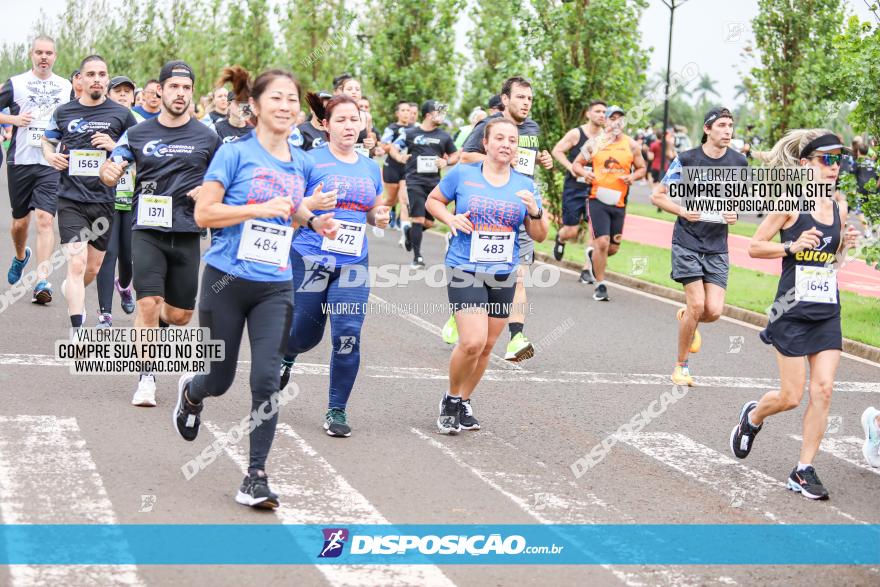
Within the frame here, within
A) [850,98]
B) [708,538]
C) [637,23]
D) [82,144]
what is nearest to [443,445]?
[708,538]

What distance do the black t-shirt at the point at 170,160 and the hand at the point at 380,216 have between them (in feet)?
3.85

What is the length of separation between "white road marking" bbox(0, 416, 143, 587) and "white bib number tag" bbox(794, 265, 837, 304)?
4040 mm

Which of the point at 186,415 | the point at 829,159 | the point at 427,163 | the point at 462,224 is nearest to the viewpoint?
the point at 186,415

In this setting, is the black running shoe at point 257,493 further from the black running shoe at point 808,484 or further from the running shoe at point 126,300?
the running shoe at point 126,300

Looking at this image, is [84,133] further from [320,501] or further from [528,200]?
[320,501]

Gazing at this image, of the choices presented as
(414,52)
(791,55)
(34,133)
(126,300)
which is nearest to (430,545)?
(126,300)

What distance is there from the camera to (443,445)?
7902mm

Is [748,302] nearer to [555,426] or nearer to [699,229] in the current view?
[699,229]

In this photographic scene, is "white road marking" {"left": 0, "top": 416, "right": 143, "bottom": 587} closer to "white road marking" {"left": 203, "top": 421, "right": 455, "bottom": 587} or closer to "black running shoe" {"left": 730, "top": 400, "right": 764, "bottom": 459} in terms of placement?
"white road marking" {"left": 203, "top": 421, "right": 455, "bottom": 587}

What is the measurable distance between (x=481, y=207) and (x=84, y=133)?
3940 millimetres

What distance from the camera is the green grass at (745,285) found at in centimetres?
1375

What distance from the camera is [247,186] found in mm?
6414

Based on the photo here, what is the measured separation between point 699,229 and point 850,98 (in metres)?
4.16

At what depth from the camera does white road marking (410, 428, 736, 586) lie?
5688mm
